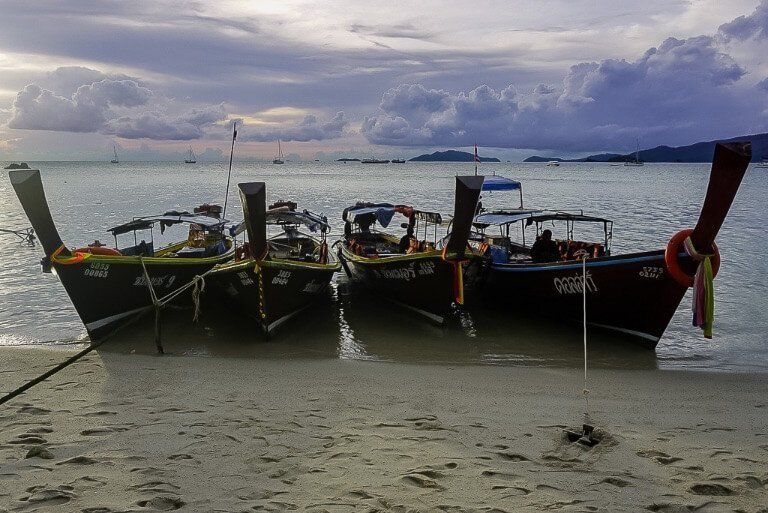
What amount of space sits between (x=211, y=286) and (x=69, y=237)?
2401 cm

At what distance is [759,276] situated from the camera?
66.7 feet

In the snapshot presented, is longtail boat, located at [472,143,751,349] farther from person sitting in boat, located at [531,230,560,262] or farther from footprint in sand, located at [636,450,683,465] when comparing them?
footprint in sand, located at [636,450,683,465]

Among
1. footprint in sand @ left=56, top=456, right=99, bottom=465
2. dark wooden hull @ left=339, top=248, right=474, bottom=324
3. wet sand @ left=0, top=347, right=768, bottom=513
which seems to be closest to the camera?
wet sand @ left=0, top=347, right=768, bottom=513

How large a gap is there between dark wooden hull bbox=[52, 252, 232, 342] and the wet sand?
2.16 metres

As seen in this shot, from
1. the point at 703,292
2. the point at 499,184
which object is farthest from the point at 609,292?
the point at 499,184

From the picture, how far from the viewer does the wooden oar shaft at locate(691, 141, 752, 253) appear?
312 inches

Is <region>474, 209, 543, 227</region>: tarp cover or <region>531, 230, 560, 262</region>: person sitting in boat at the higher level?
<region>474, 209, 543, 227</region>: tarp cover

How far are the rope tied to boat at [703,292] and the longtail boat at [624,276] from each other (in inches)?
0.5

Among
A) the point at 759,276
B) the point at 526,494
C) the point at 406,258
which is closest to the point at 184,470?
the point at 526,494

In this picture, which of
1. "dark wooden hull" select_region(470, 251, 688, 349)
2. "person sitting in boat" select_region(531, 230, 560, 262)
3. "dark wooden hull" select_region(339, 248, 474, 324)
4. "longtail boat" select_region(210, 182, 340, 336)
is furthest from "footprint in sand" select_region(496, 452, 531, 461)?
"person sitting in boat" select_region(531, 230, 560, 262)

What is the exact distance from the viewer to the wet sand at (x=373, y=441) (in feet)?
17.2

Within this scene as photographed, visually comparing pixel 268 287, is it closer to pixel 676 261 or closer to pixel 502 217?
pixel 502 217

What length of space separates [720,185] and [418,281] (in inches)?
249

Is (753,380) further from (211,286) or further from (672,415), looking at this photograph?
(211,286)
